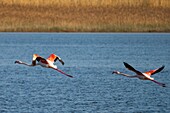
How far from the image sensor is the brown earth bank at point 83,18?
236 feet

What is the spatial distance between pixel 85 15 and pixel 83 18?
1.44 m

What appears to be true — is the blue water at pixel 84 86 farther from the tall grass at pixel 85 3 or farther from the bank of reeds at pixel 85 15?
the tall grass at pixel 85 3

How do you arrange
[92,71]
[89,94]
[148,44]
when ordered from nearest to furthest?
[89,94] → [92,71] → [148,44]

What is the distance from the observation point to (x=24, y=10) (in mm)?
81562

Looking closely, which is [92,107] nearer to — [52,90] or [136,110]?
[136,110]

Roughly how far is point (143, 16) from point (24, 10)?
12225mm

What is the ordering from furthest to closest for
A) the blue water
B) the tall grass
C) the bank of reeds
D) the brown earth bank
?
the tall grass
the bank of reeds
the brown earth bank
the blue water

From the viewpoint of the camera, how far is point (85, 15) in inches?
3157

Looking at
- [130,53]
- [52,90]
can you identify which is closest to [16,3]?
[130,53]

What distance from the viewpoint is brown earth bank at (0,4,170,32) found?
72000 millimetres

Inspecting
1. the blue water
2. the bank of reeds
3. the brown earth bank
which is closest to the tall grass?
the bank of reeds

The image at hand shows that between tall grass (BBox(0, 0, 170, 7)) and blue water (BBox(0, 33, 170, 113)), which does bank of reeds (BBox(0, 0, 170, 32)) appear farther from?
blue water (BBox(0, 33, 170, 113))

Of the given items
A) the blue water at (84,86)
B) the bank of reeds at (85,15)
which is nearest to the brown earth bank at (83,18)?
the bank of reeds at (85,15)

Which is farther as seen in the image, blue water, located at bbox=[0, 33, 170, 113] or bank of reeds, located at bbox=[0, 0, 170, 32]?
bank of reeds, located at bbox=[0, 0, 170, 32]
